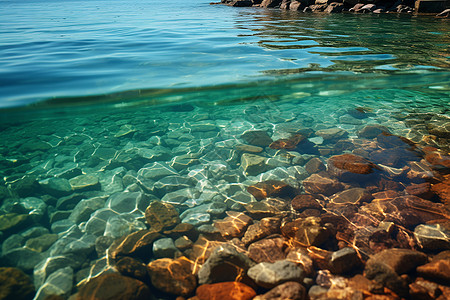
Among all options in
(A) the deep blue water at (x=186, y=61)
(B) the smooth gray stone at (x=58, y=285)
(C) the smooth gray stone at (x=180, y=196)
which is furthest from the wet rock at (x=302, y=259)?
(A) the deep blue water at (x=186, y=61)

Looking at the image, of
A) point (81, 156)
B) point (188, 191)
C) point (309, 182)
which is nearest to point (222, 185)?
point (188, 191)

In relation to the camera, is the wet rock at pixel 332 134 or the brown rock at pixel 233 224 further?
the wet rock at pixel 332 134

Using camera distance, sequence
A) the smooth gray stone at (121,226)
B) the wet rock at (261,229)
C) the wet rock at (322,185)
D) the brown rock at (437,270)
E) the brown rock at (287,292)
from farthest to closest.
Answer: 1. the wet rock at (322,185)
2. the smooth gray stone at (121,226)
3. the wet rock at (261,229)
4. the brown rock at (437,270)
5. the brown rock at (287,292)

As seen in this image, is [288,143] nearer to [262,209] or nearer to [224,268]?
[262,209]

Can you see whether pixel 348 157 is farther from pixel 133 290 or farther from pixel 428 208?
pixel 133 290

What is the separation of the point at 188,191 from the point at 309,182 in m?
2.35

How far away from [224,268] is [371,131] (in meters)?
5.67

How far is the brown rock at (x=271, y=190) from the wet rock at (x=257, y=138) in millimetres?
1742

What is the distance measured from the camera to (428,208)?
3.96m

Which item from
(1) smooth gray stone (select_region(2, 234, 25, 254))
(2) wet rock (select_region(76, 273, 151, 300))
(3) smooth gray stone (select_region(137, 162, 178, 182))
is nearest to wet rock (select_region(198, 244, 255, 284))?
(2) wet rock (select_region(76, 273, 151, 300))

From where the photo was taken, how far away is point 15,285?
10.3 ft

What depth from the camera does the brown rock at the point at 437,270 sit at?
2785 mm

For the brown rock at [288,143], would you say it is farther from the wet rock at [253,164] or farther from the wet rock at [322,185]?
the wet rock at [322,185]

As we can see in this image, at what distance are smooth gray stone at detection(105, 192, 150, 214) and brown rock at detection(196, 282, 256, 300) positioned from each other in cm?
204
